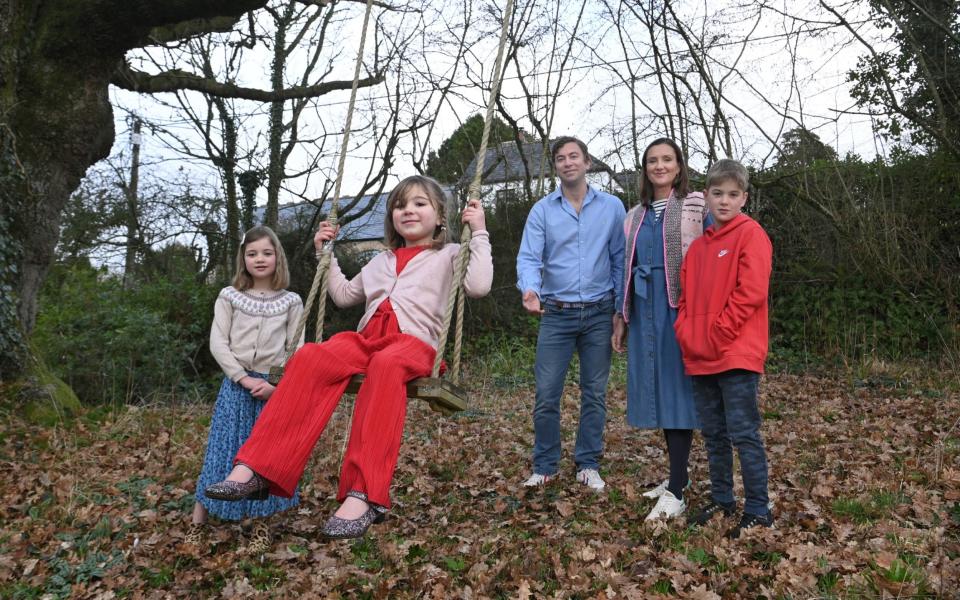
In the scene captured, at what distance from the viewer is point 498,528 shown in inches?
145

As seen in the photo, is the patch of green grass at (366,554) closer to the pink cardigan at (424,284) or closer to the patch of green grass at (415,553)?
the patch of green grass at (415,553)

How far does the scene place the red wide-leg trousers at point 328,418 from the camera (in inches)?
118

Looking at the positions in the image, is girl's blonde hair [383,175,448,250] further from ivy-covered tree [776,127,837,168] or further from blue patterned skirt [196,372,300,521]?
ivy-covered tree [776,127,837,168]

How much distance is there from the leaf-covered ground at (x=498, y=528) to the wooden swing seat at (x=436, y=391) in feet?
2.14

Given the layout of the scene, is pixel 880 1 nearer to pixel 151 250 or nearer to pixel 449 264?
pixel 449 264

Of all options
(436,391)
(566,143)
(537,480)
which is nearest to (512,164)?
(566,143)

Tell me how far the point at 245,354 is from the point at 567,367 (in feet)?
Result: 5.58

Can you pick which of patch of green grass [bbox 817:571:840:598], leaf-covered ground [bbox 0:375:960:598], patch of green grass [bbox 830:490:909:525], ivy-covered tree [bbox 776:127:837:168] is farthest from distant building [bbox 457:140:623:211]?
patch of green grass [bbox 817:571:840:598]

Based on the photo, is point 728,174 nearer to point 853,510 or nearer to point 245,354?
point 853,510

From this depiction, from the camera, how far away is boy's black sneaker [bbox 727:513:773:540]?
10.6ft

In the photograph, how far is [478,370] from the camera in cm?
1002

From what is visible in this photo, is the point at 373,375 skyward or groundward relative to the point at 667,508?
skyward

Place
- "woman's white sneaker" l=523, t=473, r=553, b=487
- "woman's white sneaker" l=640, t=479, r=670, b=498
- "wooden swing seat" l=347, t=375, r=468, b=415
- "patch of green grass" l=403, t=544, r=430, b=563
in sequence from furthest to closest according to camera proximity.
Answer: "woman's white sneaker" l=523, t=473, r=553, b=487, "woman's white sneaker" l=640, t=479, r=670, b=498, "patch of green grass" l=403, t=544, r=430, b=563, "wooden swing seat" l=347, t=375, r=468, b=415

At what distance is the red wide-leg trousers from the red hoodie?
117 centimetres
